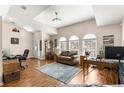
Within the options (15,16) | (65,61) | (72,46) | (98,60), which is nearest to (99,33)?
(98,60)

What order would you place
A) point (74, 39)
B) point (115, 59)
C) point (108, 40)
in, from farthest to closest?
point (74, 39)
point (108, 40)
point (115, 59)

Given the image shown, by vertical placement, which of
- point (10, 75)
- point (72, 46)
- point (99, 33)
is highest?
point (99, 33)

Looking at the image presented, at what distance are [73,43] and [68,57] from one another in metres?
0.72

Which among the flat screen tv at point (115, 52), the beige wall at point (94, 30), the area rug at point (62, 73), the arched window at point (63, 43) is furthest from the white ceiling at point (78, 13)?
the area rug at point (62, 73)

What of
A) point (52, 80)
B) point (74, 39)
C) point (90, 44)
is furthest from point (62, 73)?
point (74, 39)

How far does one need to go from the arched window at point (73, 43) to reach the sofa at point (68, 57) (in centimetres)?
24

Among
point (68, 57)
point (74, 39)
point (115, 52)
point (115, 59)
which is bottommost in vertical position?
point (68, 57)

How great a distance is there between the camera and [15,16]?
3.56 meters

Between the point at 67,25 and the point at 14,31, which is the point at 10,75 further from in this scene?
the point at 67,25

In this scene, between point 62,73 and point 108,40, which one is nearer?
point 108,40

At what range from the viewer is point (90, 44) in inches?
154

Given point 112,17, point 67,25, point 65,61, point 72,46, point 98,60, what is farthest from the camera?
point 65,61

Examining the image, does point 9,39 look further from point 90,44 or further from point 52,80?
point 90,44
